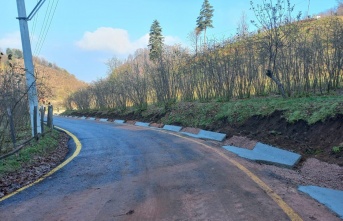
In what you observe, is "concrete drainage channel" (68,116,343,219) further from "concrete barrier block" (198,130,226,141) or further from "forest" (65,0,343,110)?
"forest" (65,0,343,110)

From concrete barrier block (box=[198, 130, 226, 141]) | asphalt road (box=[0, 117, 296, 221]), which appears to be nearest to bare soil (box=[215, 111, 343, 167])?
concrete barrier block (box=[198, 130, 226, 141])

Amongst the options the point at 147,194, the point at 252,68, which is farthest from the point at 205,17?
the point at 147,194

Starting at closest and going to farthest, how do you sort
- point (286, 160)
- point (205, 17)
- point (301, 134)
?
1. point (286, 160)
2. point (301, 134)
3. point (205, 17)

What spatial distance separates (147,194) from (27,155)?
15.5 feet

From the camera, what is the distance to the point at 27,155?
Answer: 26.7 ft

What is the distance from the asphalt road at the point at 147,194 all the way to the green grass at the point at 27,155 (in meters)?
1.11

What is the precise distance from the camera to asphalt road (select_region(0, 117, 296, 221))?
4.07m

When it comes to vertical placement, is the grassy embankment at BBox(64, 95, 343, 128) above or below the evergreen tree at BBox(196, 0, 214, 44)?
below

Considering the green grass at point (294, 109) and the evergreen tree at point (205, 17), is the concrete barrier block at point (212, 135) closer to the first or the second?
the green grass at point (294, 109)

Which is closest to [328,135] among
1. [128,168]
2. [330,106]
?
[330,106]

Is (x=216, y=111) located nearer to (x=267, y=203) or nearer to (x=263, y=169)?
(x=263, y=169)

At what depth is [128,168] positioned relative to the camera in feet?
22.8

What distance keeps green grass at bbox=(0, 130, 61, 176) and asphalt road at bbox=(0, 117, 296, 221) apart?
3.64 ft

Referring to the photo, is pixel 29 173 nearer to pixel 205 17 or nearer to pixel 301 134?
pixel 301 134
